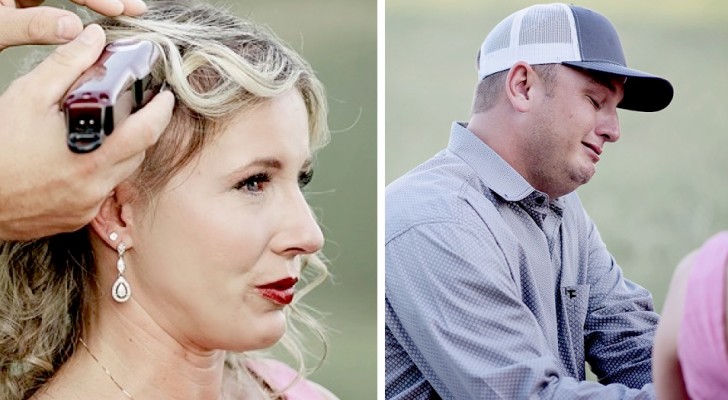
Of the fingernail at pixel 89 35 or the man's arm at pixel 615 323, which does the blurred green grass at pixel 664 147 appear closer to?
the man's arm at pixel 615 323

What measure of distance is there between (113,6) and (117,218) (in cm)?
30

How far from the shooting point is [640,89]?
4.75ft

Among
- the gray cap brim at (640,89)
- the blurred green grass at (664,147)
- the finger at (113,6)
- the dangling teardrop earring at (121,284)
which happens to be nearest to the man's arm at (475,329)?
the blurred green grass at (664,147)

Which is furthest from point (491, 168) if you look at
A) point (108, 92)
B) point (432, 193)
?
point (108, 92)

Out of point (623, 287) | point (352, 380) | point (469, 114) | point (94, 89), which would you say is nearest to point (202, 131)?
point (94, 89)

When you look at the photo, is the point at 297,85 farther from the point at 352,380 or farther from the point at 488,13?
the point at 352,380

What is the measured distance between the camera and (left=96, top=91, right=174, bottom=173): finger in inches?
49.3

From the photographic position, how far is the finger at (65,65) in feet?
4.15

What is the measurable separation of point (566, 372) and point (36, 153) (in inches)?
30.6

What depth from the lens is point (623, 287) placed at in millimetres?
1486

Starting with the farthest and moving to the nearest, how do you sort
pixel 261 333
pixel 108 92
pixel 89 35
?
1. pixel 261 333
2. pixel 89 35
3. pixel 108 92

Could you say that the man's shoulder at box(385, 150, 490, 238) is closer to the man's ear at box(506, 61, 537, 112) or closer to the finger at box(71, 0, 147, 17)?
the man's ear at box(506, 61, 537, 112)

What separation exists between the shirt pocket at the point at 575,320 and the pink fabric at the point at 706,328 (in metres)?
0.51

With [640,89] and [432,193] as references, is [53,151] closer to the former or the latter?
[432,193]
